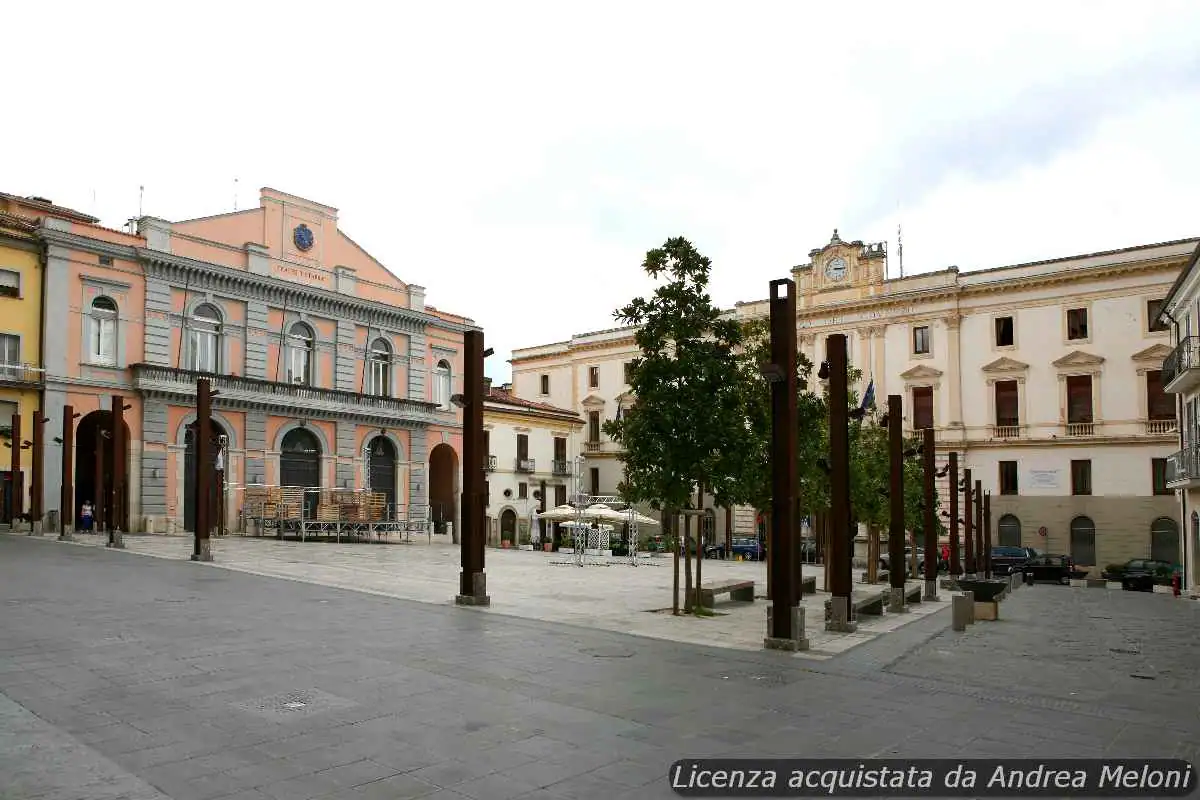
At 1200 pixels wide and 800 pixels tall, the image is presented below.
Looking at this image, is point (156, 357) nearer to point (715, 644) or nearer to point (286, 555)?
point (286, 555)

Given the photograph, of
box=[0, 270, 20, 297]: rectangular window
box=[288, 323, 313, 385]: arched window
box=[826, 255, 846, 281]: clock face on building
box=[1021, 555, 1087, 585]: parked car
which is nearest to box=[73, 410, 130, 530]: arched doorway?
box=[0, 270, 20, 297]: rectangular window

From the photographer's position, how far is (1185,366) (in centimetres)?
3130

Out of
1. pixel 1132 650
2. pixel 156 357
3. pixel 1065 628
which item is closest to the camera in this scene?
pixel 1132 650

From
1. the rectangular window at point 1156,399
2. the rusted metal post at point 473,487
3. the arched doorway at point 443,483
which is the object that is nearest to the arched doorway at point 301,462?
the arched doorway at point 443,483

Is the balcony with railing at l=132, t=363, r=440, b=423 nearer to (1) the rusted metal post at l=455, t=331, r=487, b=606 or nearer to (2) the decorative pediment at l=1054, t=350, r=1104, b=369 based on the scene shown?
(1) the rusted metal post at l=455, t=331, r=487, b=606

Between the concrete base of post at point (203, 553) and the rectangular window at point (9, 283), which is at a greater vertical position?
the rectangular window at point (9, 283)

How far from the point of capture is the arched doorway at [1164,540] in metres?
44.9

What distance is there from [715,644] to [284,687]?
578cm

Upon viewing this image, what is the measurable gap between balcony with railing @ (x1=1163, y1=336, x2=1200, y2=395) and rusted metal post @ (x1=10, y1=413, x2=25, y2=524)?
3849 cm

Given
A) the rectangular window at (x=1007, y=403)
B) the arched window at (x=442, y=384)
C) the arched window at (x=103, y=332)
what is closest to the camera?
the arched window at (x=103, y=332)

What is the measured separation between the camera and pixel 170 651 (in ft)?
31.7

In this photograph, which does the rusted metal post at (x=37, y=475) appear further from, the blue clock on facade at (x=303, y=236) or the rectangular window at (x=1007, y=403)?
the rectangular window at (x=1007, y=403)

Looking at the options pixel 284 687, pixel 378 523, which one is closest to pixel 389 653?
pixel 284 687

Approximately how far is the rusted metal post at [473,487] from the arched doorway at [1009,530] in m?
41.0
